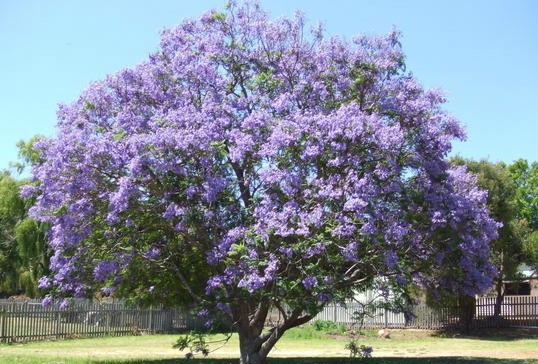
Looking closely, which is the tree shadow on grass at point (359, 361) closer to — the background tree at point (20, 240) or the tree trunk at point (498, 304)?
the tree trunk at point (498, 304)

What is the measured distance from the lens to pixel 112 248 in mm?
13797

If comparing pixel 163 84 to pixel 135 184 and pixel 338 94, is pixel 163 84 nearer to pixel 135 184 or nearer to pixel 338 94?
pixel 135 184

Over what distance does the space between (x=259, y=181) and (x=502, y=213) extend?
18.9 metres

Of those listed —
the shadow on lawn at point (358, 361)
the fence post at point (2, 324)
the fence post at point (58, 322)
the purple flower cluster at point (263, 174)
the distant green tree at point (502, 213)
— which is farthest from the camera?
the distant green tree at point (502, 213)

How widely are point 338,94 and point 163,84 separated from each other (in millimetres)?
4006

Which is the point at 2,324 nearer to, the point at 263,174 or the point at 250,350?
the point at 250,350

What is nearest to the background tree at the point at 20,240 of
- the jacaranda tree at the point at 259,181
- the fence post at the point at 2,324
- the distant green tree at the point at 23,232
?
the distant green tree at the point at 23,232

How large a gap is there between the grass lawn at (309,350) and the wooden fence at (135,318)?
105 cm

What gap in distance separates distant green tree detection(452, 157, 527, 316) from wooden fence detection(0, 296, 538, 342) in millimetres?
3182

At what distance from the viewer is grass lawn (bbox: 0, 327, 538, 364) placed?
17.0 m

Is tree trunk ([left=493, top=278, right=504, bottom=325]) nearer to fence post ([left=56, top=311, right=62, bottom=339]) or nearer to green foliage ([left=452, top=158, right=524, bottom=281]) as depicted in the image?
green foliage ([left=452, top=158, right=524, bottom=281])

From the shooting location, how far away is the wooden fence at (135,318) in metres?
23.5

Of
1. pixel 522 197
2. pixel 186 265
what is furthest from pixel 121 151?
pixel 522 197

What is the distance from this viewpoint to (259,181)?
42.9ft
